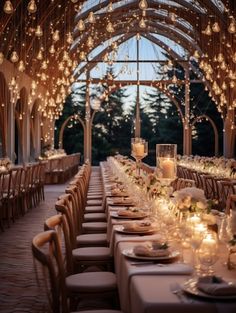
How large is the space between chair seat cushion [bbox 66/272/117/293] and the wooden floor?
0.96 m

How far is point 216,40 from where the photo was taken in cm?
2570

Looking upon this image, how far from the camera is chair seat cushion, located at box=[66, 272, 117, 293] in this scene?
13.5 feet

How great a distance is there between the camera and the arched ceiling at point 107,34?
19.2 m

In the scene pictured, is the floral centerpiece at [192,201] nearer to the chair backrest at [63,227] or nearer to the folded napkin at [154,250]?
the folded napkin at [154,250]

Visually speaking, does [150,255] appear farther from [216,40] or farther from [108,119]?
[108,119]

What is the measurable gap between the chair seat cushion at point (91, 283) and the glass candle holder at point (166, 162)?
160 centimetres

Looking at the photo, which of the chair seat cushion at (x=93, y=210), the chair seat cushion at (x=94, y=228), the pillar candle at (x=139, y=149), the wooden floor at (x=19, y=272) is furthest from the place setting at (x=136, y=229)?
the pillar candle at (x=139, y=149)

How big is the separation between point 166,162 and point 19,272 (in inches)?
84.8

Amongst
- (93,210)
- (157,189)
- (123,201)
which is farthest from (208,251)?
(93,210)

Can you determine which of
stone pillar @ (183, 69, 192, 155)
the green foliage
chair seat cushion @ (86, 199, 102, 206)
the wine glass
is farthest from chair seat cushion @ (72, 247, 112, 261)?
the green foliage

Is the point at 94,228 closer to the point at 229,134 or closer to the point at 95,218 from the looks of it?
the point at 95,218

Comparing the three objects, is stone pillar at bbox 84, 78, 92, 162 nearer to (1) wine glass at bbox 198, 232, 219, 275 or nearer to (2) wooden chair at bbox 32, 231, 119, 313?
(2) wooden chair at bbox 32, 231, 119, 313

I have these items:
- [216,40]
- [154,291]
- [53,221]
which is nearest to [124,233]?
[53,221]

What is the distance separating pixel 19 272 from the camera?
6664mm
